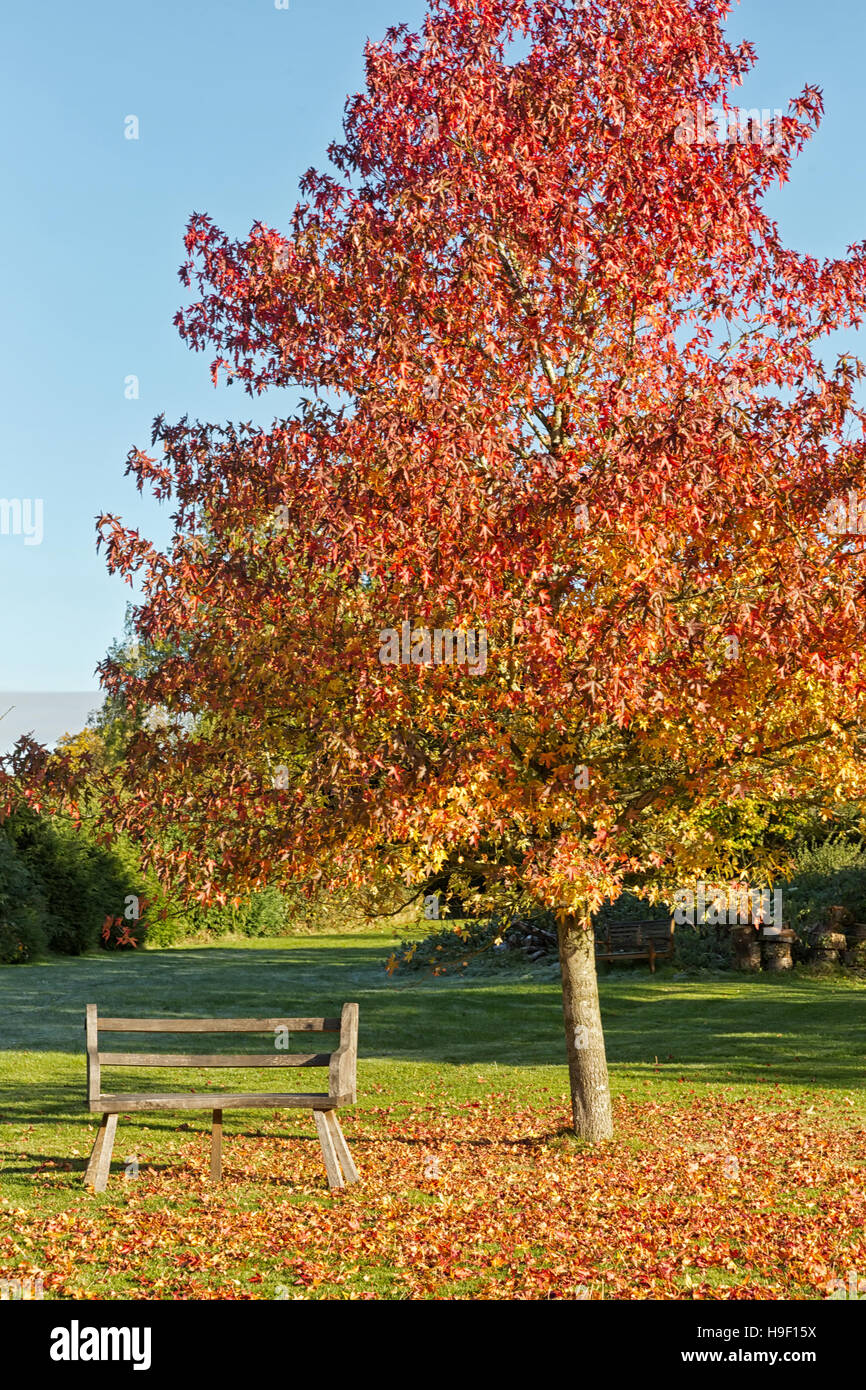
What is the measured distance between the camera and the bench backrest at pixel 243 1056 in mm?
8945

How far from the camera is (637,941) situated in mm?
24609

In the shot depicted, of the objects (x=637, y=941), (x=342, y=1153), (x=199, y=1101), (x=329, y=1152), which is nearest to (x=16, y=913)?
(x=637, y=941)

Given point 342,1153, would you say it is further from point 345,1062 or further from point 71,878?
point 71,878

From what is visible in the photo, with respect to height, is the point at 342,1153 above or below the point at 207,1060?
below

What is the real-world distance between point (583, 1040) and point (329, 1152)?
2.55 m

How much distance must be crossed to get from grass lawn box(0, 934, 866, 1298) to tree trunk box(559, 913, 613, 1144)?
→ 0.88 ft

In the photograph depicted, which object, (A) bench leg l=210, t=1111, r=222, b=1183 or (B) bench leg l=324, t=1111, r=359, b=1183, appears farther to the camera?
(A) bench leg l=210, t=1111, r=222, b=1183

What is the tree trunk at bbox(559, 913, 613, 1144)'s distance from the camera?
10.4m

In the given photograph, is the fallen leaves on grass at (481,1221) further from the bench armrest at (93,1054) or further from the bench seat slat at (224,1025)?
the bench seat slat at (224,1025)

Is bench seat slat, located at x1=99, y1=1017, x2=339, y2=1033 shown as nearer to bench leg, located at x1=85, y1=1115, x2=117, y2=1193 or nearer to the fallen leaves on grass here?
bench leg, located at x1=85, y1=1115, x2=117, y2=1193

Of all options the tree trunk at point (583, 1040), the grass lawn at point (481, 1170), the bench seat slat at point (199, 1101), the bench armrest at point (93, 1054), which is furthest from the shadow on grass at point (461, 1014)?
the tree trunk at point (583, 1040)

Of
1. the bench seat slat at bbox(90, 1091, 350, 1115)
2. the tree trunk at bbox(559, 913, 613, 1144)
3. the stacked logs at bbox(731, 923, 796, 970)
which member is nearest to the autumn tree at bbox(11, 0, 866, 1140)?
the tree trunk at bbox(559, 913, 613, 1144)

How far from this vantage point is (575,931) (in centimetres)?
1046

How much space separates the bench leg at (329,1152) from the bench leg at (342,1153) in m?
0.04
